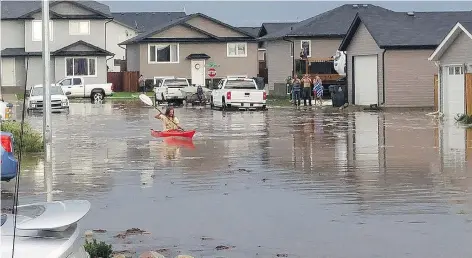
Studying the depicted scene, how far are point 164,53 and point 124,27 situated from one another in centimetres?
2928

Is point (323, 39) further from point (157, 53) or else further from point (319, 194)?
point (319, 194)

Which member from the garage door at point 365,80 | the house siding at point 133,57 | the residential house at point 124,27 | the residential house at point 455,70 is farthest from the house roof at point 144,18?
the residential house at point 455,70

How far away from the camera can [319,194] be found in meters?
16.0

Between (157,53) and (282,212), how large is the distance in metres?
65.8

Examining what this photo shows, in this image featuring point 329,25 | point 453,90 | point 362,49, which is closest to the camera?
point 453,90

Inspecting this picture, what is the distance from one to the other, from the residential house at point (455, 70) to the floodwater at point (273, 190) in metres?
7.06

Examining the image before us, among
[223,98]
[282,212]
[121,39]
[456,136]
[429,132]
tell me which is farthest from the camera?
[121,39]

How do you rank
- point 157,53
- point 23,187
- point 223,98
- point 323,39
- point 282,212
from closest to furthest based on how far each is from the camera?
point 282,212
point 23,187
point 223,98
point 323,39
point 157,53

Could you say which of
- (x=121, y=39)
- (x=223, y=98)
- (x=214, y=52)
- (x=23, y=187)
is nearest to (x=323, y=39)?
(x=214, y=52)

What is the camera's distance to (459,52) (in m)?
39.5

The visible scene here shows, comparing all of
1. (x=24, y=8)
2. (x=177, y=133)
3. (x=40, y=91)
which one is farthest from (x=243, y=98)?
(x=24, y=8)

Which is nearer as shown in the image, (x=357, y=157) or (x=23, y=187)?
(x=23, y=187)

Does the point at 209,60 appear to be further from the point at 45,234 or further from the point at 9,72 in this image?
the point at 45,234

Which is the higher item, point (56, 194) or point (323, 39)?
point (323, 39)
